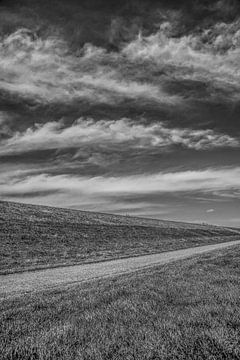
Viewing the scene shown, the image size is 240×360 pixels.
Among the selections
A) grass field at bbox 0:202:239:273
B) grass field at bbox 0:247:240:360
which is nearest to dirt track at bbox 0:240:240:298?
grass field at bbox 0:202:239:273

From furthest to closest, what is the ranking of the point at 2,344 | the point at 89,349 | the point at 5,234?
the point at 5,234, the point at 2,344, the point at 89,349

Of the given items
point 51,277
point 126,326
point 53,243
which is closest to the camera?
point 126,326

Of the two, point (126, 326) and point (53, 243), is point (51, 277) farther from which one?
point (53, 243)

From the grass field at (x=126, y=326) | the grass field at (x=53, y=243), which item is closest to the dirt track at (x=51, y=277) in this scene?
the grass field at (x=53, y=243)

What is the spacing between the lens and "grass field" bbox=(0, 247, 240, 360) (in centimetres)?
495

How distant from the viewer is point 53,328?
6273 millimetres

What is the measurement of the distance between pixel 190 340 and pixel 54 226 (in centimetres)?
4388

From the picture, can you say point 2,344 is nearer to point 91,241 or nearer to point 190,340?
point 190,340

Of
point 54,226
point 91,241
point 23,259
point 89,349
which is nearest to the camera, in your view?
point 89,349

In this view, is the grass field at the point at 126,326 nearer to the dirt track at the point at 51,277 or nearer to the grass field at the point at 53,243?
the dirt track at the point at 51,277

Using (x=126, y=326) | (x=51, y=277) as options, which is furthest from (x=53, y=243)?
(x=126, y=326)

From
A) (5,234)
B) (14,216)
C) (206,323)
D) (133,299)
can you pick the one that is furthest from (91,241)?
(206,323)

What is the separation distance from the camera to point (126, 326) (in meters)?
6.28

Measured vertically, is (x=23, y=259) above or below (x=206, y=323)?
below
